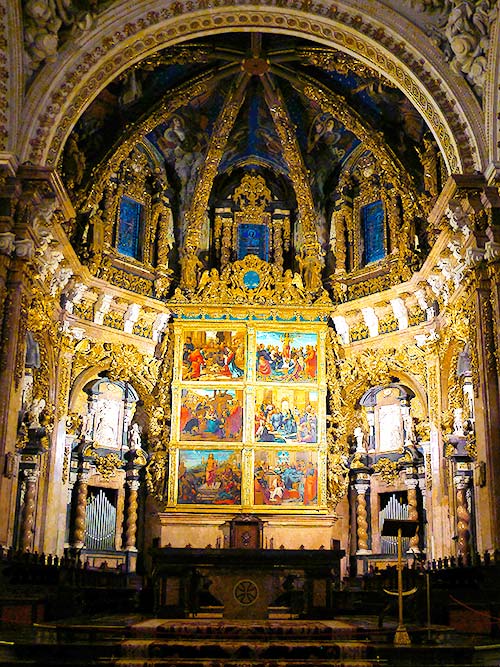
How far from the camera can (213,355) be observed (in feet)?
72.6

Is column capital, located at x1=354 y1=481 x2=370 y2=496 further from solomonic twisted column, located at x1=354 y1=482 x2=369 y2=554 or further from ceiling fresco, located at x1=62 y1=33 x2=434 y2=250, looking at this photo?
ceiling fresco, located at x1=62 y1=33 x2=434 y2=250

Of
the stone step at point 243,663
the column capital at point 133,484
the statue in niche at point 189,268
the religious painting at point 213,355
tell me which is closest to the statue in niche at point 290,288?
the religious painting at point 213,355

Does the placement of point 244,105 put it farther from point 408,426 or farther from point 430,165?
point 408,426

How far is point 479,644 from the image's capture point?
35.1 ft

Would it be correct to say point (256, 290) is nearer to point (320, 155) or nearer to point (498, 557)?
point (320, 155)

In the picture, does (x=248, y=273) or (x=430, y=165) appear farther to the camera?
(x=248, y=273)

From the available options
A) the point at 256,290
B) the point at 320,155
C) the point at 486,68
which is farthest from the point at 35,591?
the point at 320,155

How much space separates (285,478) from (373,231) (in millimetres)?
7079

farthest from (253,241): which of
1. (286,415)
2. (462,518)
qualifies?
(462,518)

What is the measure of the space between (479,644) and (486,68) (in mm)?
10856

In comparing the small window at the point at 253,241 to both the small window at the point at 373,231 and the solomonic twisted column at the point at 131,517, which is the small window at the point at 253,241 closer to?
the small window at the point at 373,231

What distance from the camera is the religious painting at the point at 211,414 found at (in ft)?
70.0

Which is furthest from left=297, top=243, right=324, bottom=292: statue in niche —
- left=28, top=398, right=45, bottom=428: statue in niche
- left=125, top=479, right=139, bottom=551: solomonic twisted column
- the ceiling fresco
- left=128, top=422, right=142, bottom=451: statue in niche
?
left=28, top=398, right=45, bottom=428: statue in niche

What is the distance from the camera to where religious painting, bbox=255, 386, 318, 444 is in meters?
21.4
